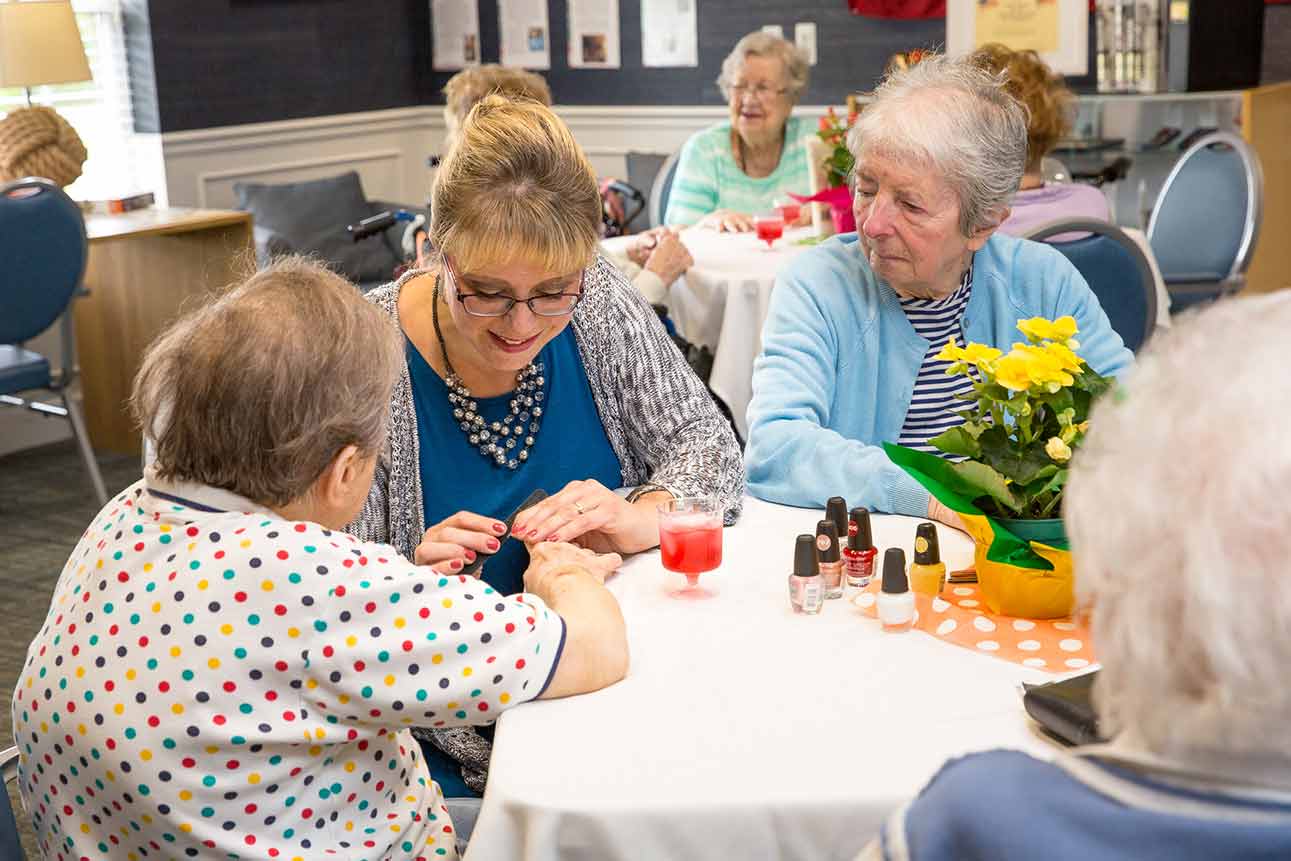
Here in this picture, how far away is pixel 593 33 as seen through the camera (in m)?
6.83

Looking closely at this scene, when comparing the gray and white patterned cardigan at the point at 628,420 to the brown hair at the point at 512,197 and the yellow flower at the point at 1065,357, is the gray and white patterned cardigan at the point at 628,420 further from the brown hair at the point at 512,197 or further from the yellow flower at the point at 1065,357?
the yellow flower at the point at 1065,357

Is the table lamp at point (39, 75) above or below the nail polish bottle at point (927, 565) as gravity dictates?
above

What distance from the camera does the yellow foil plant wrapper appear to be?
164cm

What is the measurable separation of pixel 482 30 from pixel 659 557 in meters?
5.64

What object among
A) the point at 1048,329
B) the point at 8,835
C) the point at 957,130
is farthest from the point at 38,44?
the point at 1048,329

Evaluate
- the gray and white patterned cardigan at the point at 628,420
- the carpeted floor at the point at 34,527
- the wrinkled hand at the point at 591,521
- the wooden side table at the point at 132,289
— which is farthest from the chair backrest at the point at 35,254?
the wrinkled hand at the point at 591,521

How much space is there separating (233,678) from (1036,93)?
2521mm

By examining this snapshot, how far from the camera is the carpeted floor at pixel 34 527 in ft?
12.5

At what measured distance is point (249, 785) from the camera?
135cm

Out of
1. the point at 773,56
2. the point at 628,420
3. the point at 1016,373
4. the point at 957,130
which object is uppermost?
the point at 773,56

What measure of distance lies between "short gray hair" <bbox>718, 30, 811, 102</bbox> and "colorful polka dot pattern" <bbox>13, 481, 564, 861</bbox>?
421 cm

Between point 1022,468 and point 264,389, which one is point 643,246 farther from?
point 264,389

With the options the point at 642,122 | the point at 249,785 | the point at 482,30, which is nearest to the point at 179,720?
the point at 249,785

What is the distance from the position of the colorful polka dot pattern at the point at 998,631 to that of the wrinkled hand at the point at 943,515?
0.22 meters
